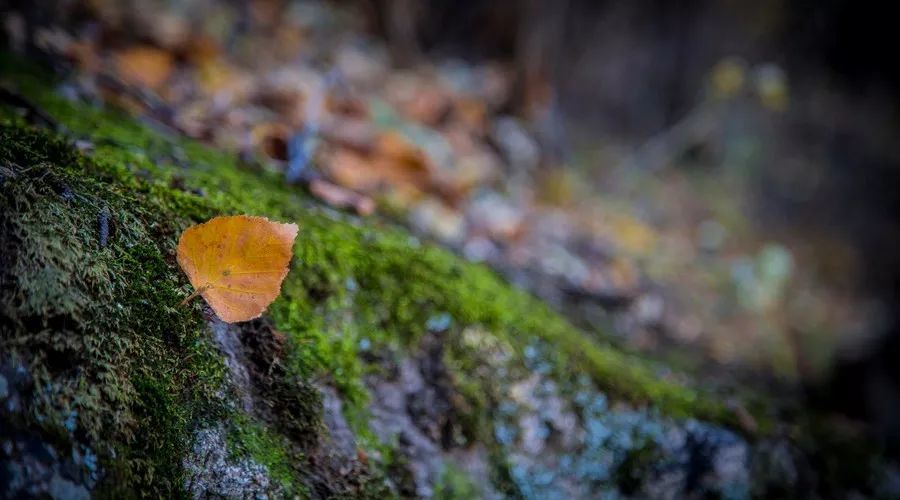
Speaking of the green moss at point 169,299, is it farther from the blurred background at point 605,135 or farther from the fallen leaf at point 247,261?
the blurred background at point 605,135

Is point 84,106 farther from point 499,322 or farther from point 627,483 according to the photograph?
point 627,483

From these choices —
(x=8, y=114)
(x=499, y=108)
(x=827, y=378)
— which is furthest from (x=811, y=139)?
(x=8, y=114)

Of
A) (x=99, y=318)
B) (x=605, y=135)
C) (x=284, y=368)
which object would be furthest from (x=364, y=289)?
(x=605, y=135)

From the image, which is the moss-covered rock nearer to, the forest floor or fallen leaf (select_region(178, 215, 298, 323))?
the forest floor

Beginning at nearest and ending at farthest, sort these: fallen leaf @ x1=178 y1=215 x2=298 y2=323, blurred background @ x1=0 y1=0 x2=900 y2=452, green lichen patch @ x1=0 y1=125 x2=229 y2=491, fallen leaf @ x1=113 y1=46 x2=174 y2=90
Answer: green lichen patch @ x1=0 y1=125 x2=229 y2=491 → fallen leaf @ x1=178 y1=215 x2=298 y2=323 → fallen leaf @ x1=113 y1=46 x2=174 y2=90 → blurred background @ x1=0 y1=0 x2=900 y2=452

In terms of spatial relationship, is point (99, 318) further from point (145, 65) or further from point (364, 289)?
point (145, 65)

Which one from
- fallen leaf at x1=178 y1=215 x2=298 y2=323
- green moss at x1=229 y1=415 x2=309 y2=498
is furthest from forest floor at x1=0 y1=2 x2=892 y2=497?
fallen leaf at x1=178 y1=215 x2=298 y2=323
